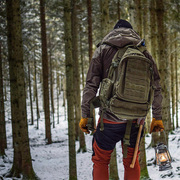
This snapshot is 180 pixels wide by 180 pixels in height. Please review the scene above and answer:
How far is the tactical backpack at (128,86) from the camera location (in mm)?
2348

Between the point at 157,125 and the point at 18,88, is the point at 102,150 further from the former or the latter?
the point at 18,88

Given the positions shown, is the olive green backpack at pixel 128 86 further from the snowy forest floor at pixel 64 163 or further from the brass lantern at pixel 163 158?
the snowy forest floor at pixel 64 163

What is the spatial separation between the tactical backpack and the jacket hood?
0.16 metres

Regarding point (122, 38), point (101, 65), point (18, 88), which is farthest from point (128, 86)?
point (18, 88)

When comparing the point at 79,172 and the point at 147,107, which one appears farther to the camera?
the point at 79,172

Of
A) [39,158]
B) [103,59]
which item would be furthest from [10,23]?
[39,158]

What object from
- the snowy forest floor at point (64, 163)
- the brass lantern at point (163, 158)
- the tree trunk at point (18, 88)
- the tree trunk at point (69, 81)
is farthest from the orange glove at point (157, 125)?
the tree trunk at point (18, 88)

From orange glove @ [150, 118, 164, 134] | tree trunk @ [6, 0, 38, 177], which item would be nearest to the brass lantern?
orange glove @ [150, 118, 164, 134]

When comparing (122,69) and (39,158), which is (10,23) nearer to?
(122,69)

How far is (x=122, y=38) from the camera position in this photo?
2611 millimetres

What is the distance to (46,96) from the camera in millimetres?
16469

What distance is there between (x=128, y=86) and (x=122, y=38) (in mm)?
666

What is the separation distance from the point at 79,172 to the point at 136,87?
358 inches

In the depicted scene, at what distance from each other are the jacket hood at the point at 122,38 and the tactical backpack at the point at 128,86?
0.51ft
